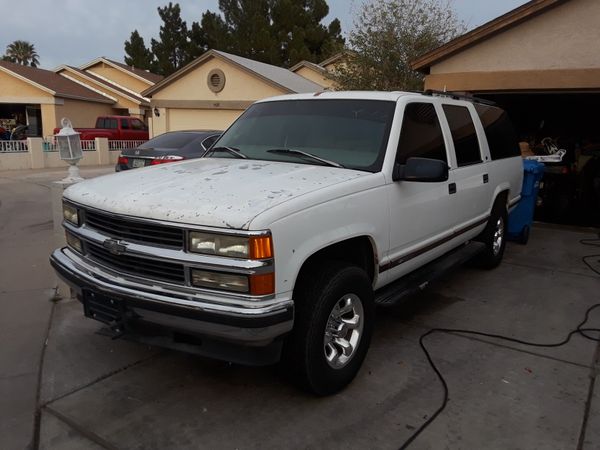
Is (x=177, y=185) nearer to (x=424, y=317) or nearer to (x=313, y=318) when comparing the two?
(x=313, y=318)

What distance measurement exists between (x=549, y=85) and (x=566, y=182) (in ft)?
9.36

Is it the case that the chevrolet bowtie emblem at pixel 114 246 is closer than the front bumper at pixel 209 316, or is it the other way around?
the front bumper at pixel 209 316

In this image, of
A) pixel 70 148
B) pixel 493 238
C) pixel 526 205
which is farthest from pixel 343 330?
pixel 526 205

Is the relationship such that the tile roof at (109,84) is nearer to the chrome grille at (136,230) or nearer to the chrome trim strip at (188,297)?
the chrome grille at (136,230)

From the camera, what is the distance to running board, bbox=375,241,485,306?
3934mm

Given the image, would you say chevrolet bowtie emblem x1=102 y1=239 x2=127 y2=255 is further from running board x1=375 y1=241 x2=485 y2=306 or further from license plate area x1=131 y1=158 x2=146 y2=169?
license plate area x1=131 y1=158 x2=146 y2=169

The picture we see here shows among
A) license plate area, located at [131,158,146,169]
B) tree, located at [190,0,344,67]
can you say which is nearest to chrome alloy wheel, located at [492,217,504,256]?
license plate area, located at [131,158,146,169]

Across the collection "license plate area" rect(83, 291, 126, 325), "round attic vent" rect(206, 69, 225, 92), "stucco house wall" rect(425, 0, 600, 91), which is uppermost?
"round attic vent" rect(206, 69, 225, 92)

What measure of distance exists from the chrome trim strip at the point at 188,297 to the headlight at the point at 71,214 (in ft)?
1.72

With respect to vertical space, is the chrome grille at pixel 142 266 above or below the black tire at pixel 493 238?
above

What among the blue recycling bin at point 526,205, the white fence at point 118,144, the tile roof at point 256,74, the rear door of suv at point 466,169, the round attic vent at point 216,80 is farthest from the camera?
the white fence at point 118,144

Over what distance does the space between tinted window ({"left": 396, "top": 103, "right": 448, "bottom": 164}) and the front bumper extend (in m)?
1.76

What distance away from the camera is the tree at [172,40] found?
149ft

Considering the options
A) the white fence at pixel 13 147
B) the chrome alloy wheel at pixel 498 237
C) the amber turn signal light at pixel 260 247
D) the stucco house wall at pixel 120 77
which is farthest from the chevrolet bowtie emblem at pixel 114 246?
the stucco house wall at pixel 120 77
